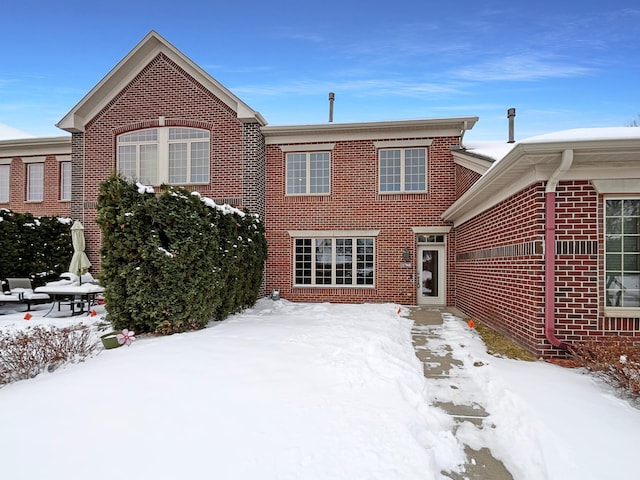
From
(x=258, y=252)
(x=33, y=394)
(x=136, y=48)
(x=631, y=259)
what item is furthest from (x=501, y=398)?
(x=136, y=48)

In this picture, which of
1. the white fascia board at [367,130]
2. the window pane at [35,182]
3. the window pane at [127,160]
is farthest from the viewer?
the window pane at [35,182]

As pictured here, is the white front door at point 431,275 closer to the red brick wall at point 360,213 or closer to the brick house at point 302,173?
the brick house at point 302,173

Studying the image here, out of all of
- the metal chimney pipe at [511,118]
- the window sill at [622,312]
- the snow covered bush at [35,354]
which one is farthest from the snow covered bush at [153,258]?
the metal chimney pipe at [511,118]

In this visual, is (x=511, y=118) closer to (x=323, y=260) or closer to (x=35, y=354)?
(x=323, y=260)

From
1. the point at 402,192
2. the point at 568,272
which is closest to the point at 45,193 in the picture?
the point at 402,192

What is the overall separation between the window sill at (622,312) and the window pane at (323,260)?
8.23m

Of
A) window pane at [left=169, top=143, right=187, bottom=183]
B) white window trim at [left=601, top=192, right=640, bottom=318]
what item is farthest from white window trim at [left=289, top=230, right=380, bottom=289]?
white window trim at [left=601, top=192, right=640, bottom=318]

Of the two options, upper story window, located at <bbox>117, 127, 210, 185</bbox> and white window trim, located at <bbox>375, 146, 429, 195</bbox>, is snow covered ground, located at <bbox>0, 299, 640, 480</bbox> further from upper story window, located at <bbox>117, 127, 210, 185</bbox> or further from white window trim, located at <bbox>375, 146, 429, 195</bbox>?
upper story window, located at <bbox>117, 127, 210, 185</bbox>

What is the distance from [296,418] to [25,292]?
10.7 meters

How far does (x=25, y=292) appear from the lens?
401 inches

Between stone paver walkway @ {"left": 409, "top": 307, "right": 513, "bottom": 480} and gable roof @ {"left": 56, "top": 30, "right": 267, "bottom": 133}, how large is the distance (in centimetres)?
874

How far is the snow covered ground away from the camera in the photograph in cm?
266

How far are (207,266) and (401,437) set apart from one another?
5.45 m

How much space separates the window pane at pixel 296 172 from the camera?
1292 cm
